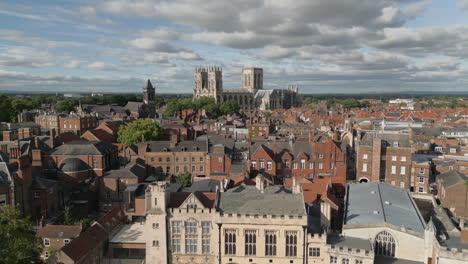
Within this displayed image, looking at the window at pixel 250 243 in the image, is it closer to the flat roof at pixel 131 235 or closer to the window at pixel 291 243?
the window at pixel 291 243

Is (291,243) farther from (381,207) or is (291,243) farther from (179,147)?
(179,147)

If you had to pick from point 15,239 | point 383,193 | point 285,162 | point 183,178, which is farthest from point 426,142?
point 15,239

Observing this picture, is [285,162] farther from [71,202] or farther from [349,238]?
[71,202]

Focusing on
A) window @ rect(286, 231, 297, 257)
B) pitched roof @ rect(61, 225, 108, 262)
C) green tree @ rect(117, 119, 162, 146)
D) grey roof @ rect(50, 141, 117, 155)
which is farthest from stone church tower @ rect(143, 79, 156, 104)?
window @ rect(286, 231, 297, 257)

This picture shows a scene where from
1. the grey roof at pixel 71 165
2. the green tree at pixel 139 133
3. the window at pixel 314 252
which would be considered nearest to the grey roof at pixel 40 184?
the grey roof at pixel 71 165

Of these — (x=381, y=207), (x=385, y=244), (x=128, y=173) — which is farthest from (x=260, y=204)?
(x=128, y=173)

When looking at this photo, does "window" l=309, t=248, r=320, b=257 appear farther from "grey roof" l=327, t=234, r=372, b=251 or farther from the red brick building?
the red brick building
